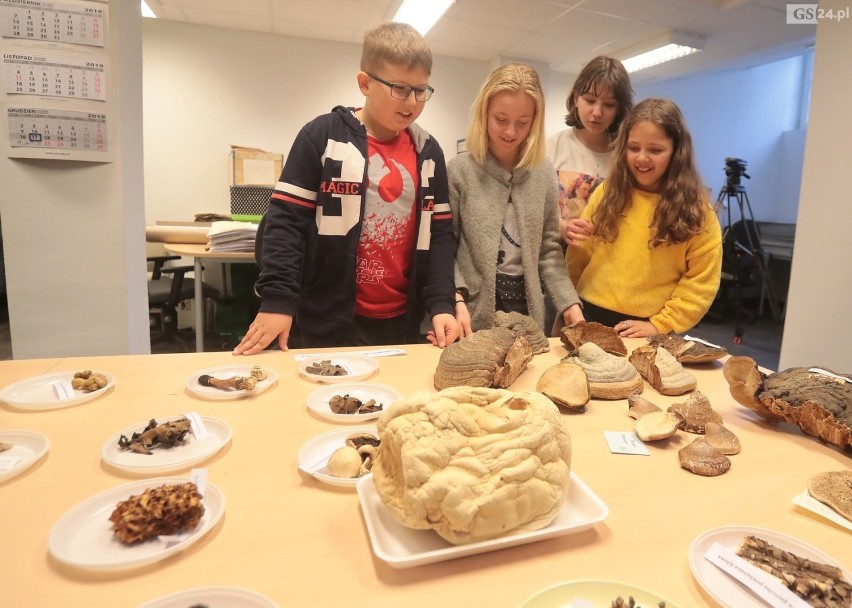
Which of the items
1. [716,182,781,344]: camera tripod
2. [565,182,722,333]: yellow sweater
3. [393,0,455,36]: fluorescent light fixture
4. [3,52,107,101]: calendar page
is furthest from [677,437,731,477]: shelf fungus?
[716,182,781,344]: camera tripod

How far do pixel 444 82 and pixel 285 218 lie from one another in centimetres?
483

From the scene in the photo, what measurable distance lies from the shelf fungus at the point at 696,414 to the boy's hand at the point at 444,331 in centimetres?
62

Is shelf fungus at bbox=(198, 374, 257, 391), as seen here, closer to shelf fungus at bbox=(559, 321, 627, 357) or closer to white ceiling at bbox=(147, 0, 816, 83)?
shelf fungus at bbox=(559, 321, 627, 357)

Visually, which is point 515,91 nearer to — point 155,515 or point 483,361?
point 483,361

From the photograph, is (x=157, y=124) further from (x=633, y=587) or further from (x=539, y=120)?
(x=633, y=587)

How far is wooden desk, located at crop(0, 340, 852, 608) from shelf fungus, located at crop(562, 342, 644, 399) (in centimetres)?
5

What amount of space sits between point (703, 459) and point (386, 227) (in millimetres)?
1061

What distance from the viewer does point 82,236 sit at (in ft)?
6.25

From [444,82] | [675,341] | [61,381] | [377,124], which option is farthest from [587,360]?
[444,82]

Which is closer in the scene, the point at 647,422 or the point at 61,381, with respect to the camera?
the point at 647,422

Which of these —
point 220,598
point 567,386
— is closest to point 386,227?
point 567,386

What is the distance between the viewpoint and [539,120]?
5.18 ft

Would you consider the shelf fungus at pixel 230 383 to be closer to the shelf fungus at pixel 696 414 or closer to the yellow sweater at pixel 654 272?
the shelf fungus at pixel 696 414

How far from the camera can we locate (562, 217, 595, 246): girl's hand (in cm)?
174
